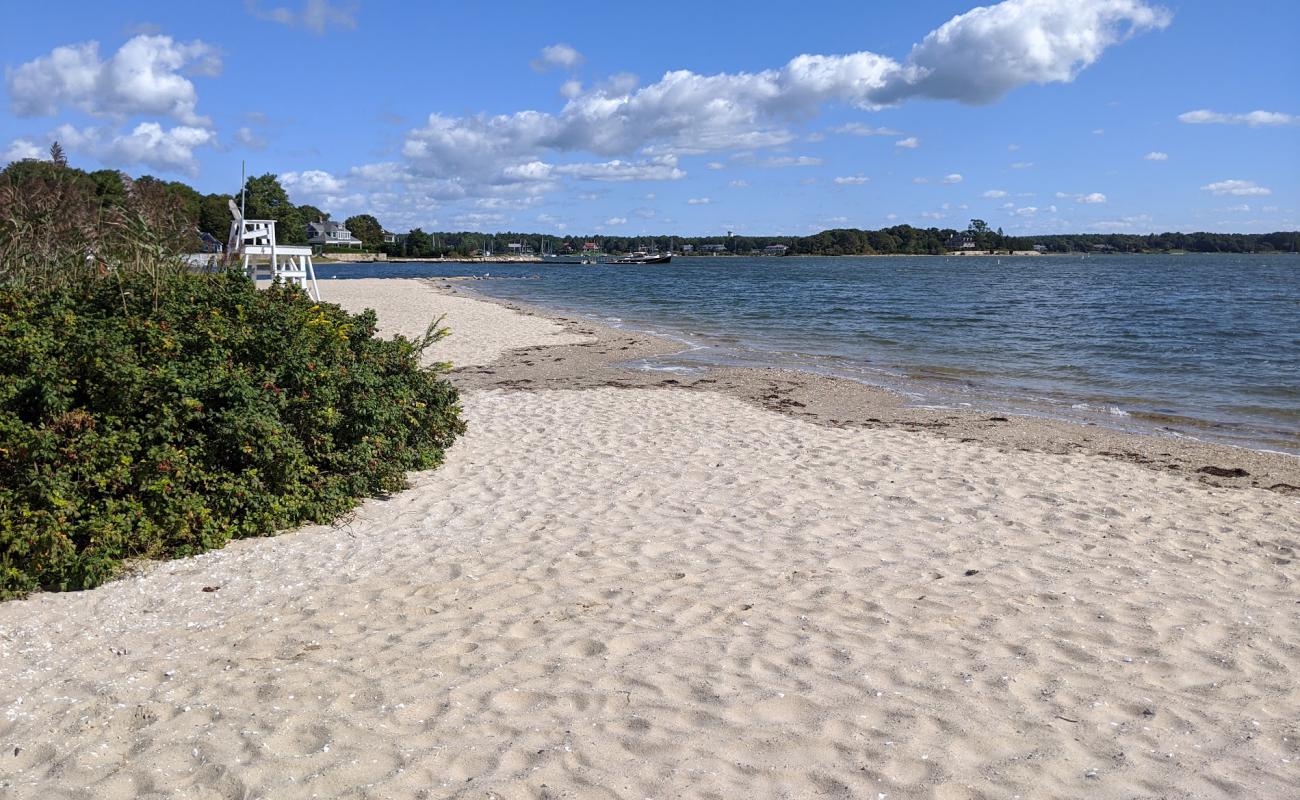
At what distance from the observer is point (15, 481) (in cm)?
493

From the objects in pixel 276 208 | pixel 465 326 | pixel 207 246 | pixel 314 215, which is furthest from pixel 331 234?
pixel 207 246

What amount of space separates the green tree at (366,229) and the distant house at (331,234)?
415 cm

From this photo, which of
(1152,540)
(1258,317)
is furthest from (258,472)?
(1258,317)

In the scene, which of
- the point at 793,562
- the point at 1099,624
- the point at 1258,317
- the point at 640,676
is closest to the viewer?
the point at 640,676

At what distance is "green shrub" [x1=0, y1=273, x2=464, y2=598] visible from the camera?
4934 mm

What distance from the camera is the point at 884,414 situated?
11750 millimetres

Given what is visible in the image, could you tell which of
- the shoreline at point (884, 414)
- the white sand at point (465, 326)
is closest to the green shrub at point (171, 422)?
the shoreline at point (884, 414)

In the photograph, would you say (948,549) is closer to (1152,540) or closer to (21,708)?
(1152,540)

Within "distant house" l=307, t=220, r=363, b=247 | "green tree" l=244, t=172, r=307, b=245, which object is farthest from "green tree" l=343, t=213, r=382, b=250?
"green tree" l=244, t=172, r=307, b=245

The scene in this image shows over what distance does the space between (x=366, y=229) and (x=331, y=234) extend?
794 inches

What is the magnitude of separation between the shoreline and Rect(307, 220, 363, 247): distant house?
136240 millimetres

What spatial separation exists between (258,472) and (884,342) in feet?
61.7

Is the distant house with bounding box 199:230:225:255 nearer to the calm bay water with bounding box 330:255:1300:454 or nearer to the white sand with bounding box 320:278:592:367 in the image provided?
the white sand with bounding box 320:278:592:367

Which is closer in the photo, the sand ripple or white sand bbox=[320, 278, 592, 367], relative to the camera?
the sand ripple
